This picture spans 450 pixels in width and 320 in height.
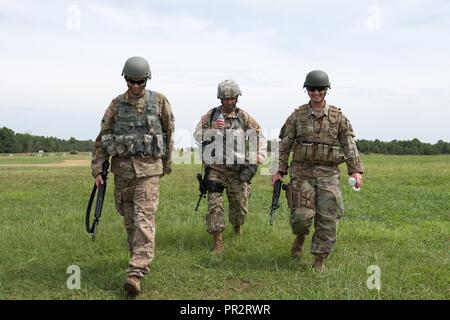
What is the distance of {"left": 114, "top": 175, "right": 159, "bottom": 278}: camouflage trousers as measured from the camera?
566 centimetres

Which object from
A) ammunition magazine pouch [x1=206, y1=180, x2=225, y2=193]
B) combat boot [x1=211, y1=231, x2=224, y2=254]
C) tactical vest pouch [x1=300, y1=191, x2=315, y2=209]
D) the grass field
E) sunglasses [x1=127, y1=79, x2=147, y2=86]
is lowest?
the grass field

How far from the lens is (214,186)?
295 inches

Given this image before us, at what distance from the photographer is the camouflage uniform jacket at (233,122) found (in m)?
7.67

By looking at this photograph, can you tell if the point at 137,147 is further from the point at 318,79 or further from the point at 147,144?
the point at 318,79

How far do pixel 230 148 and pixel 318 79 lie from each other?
73.5 inches

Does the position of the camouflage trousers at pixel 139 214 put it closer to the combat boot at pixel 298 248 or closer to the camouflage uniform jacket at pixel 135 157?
the camouflage uniform jacket at pixel 135 157

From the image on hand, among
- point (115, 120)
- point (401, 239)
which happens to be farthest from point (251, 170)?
point (401, 239)

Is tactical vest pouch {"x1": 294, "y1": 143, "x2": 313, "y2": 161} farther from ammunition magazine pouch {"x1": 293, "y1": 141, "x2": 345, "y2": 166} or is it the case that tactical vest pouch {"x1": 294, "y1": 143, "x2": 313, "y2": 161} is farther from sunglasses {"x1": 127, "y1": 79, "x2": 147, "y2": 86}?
sunglasses {"x1": 127, "y1": 79, "x2": 147, "y2": 86}

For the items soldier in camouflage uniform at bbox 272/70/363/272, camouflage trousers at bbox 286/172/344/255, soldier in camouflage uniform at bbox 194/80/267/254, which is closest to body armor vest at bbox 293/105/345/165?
soldier in camouflage uniform at bbox 272/70/363/272

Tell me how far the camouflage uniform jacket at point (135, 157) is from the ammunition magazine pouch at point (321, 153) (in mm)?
1799

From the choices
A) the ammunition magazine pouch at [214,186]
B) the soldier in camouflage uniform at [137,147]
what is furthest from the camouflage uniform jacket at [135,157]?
the ammunition magazine pouch at [214,186]

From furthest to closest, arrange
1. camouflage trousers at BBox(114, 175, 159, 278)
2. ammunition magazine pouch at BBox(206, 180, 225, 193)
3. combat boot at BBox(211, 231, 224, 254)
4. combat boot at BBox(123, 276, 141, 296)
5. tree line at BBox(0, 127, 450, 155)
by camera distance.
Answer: tree line at BBox(0, 127, 450, 155) < ammunition magazine pouch at BBox(206, 180, 225, 193) < combat boot at BBox(211, 231, 224, 254) < camouflage trousers at BBox(114, 175, 159, 278) < combat boot at BBox(123, 276, 141, 296)

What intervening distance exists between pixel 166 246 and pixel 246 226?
1794mm

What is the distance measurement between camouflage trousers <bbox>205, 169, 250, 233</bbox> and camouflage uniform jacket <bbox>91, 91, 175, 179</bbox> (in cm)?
126
